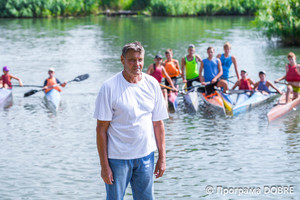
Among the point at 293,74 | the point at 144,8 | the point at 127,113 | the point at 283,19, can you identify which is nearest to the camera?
the point at 127,113

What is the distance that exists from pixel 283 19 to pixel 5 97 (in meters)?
14.8

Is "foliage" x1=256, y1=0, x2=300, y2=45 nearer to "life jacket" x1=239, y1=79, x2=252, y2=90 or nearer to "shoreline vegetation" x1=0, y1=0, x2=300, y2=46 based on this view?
"life jacket" x1=239, y1=79, x2=252, y2=90

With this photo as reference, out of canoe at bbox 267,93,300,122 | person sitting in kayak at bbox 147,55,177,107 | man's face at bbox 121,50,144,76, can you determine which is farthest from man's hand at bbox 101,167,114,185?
person sitting in kayak at bbox 147,55,177,107

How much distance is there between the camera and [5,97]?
13.9 meters

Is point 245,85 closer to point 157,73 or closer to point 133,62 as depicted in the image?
point 157,73

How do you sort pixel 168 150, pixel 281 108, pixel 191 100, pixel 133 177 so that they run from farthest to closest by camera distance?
1. pixel 191 100
2. pixel 281 108
3. pixel 168 150
4. pixel 133 177

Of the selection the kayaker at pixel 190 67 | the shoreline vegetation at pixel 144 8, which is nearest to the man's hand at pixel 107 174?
the kayaker at pixel 190 67

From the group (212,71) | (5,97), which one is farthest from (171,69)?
(5,97)

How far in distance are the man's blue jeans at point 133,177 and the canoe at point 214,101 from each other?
7.92 meters

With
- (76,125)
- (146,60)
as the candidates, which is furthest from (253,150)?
(146,60)

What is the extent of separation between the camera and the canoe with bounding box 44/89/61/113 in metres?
12.9

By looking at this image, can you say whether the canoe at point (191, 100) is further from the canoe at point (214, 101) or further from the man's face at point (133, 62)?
the man's face at point (133, 62)

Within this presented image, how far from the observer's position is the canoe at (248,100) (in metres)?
12.2

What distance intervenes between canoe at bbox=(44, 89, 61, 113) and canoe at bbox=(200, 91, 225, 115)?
3732 mm
